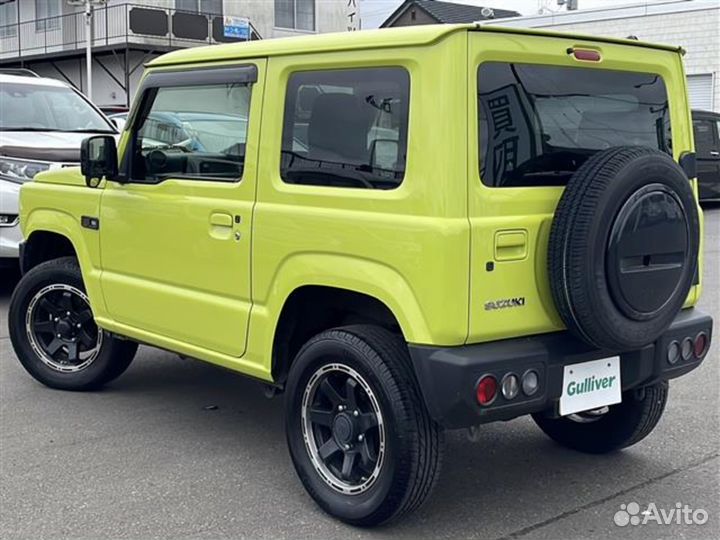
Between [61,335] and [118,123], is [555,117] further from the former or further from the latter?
[118,123]

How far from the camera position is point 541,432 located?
4.87 metres

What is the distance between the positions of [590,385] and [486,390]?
1.91 ft

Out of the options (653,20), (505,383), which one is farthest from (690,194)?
(653,20)

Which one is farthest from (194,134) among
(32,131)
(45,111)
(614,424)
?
(45,111)

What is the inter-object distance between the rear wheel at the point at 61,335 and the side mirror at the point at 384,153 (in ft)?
8.00

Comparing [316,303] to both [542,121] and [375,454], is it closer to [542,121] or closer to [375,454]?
[375,454]

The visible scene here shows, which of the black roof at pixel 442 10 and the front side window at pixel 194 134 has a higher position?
the black roof at pixel 442 10

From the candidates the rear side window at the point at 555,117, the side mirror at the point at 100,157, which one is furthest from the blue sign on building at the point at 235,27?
the rear side window at the point at 555,117

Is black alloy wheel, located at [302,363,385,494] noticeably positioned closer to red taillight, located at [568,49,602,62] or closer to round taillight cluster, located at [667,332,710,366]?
round taillight cluster, located at [667,332,710,366]

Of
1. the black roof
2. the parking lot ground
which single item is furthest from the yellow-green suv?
the black roof

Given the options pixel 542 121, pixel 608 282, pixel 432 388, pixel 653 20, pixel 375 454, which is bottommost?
pixel 375 454

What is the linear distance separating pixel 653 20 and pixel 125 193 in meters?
22.6

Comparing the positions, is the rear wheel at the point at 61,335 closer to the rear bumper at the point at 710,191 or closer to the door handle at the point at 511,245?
the door handle at the point at 511,245

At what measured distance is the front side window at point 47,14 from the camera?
2772 cm
